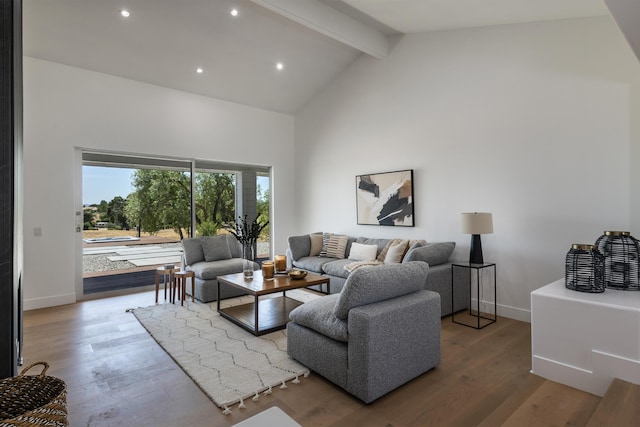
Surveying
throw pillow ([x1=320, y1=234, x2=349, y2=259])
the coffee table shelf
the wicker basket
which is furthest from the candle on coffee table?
the wicker basket

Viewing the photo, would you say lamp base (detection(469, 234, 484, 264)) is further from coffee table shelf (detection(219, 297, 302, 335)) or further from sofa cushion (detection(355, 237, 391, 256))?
coffee table shelf (detection(219, 297, 302, 335))

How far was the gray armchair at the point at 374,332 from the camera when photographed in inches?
85.2

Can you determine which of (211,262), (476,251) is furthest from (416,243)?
(211,262)

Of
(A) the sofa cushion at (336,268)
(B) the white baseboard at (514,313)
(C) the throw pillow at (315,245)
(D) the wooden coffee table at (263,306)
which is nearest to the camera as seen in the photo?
(D) the wooden coffee table at (263,306)

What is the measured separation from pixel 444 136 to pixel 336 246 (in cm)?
238

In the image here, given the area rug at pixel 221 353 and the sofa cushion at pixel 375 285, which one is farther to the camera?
the area rug at pixel 221 353

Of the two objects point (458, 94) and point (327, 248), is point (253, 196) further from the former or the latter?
point (458, 94)

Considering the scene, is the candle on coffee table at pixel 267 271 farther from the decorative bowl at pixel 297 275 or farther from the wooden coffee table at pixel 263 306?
the decorative bowl at pixel 297 275

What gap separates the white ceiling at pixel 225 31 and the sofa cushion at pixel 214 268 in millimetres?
2973

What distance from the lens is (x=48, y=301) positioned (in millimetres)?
4453

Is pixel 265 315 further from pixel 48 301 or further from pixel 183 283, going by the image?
pixel 48 301

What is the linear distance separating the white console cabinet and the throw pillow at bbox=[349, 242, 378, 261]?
2.57 metres

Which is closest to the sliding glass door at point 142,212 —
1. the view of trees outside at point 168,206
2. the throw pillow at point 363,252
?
the view of trees outside at point 168,206

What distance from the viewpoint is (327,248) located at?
5672 mm
